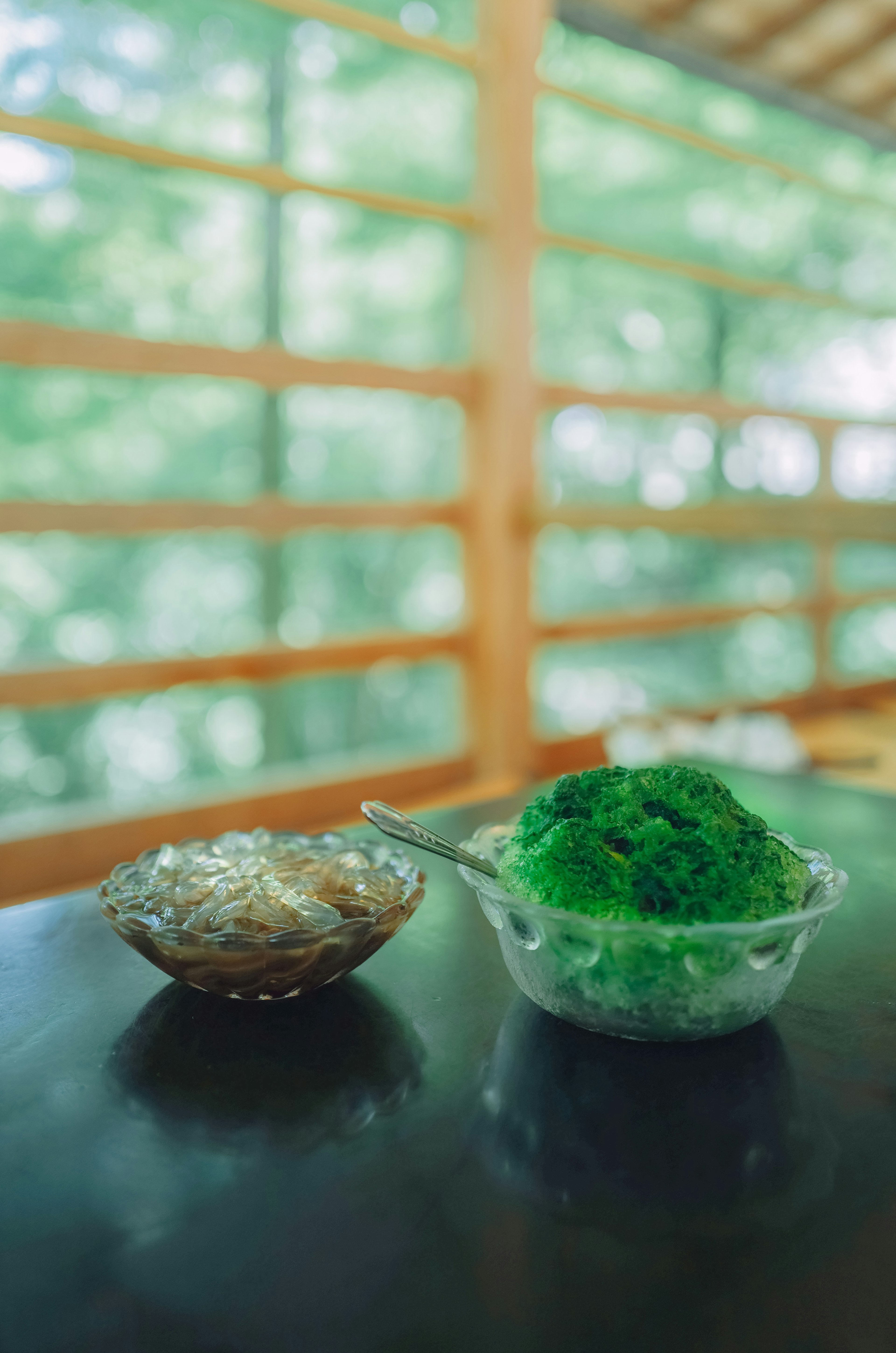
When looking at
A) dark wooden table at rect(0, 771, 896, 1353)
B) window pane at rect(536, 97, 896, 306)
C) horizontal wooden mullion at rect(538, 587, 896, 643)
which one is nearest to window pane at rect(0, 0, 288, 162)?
window pane at rect(536, 97, 896, 306)

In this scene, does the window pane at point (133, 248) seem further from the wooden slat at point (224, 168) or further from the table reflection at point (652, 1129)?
the table reflection at point (652, 1129)

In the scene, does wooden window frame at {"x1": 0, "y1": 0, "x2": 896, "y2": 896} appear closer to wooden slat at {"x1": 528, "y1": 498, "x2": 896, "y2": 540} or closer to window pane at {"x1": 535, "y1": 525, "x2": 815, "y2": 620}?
wooden slat at {"x1": 528, "y1": 498, "x2": 896, "y2": 540}

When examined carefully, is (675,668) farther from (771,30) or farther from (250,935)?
(250,935)

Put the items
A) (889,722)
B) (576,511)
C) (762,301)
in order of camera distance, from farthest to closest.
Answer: (762,301), (889,722), (576,511)

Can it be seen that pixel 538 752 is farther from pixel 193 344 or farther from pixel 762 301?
pixel 762 301

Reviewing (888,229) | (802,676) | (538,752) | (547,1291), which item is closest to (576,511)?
(538,752)

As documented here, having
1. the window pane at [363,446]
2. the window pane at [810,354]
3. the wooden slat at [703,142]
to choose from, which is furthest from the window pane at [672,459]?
the wooden slat at [703,142]
